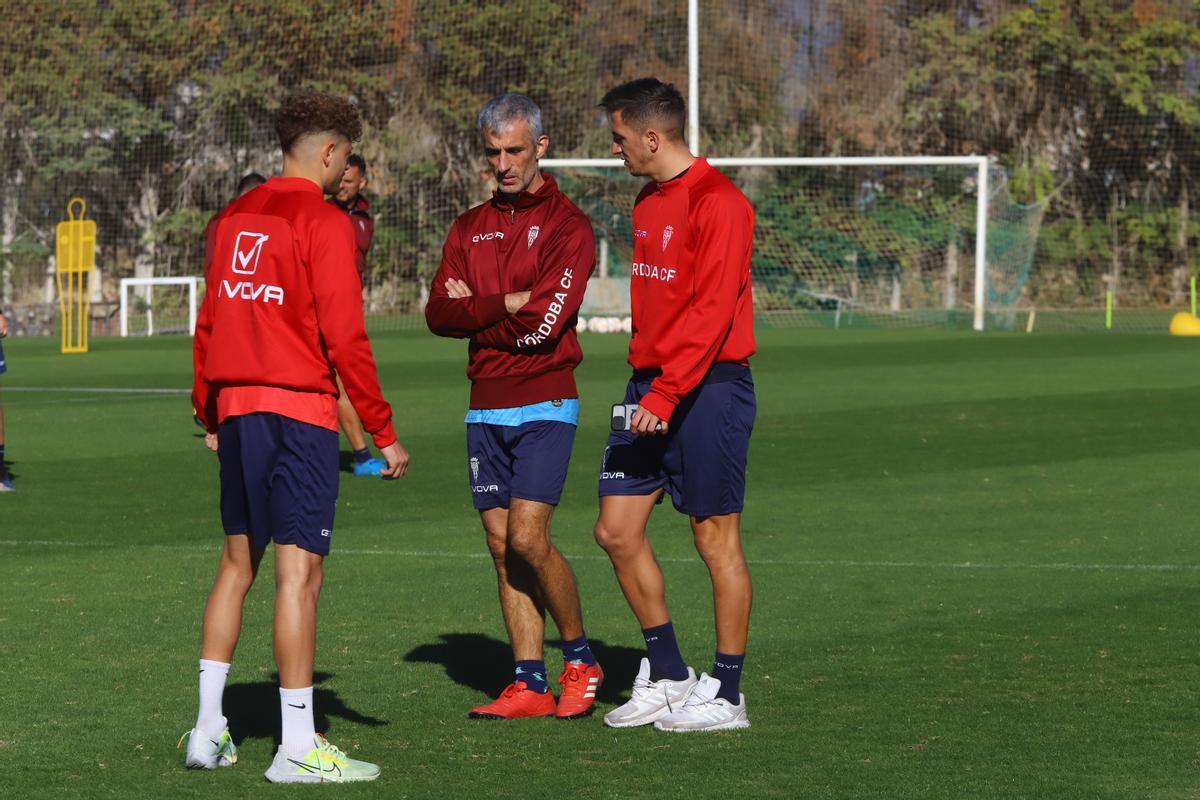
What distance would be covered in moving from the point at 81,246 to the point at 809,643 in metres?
26.6

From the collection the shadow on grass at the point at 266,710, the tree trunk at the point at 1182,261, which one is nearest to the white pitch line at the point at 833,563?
the shadow on grass at the point at 266,710

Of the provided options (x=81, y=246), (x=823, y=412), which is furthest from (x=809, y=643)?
(x=81, y=246)

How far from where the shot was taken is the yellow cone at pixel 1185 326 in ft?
119

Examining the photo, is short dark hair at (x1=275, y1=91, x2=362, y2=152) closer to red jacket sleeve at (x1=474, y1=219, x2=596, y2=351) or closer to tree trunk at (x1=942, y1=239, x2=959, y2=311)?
red jacket sleeve at (x1=474, y1=219, x2=596, y2=351)

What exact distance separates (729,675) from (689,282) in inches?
50.9

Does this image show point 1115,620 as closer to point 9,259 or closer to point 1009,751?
point 1009,751

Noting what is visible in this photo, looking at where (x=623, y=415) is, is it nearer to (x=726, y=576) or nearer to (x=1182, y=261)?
(x=726, y=576)

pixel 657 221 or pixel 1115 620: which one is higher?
pixel 657 221

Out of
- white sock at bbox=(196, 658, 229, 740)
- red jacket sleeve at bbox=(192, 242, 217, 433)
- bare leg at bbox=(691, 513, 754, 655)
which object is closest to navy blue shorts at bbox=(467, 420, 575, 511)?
bare leg at bbox=(691, 513, 754, 655)

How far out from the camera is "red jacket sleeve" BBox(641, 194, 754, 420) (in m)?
6.19

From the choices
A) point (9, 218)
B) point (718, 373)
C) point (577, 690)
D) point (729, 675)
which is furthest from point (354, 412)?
point (9, 218)

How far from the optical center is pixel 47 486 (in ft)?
42.9

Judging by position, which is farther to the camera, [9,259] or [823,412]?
[9,259]

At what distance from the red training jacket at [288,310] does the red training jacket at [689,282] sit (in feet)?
3.36
